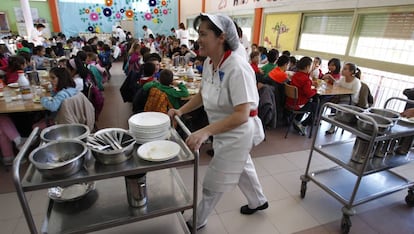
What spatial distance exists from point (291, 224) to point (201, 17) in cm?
173

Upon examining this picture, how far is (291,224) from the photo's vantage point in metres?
1.96

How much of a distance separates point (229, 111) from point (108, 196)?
89cm

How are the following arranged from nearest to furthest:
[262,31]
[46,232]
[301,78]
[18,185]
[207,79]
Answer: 1. [18,185]
2. [46,232]
3. [207,79]
4. [301,78]
5. [262,31]

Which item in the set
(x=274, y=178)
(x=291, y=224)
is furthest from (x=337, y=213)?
(x=274, y=178)

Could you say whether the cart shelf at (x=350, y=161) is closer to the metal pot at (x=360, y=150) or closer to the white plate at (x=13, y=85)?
the metal pot at (x=360, y=150)

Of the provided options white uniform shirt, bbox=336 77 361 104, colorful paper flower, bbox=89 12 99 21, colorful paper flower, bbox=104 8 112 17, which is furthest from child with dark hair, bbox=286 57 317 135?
colorful paper flower, bbox=89 12 99 21

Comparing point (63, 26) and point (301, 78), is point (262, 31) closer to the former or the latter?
Answer: point (301, 78)

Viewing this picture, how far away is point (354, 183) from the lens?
6.77 ft

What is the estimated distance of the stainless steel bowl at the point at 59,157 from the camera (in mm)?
956

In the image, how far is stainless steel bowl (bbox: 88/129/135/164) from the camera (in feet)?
3.52

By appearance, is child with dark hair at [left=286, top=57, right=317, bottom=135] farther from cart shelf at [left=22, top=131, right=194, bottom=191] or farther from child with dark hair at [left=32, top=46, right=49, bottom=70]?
child with dark hair at [left=32, top=46, right=49, bottom=70]

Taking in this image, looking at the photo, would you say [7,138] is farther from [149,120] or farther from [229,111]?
[229,111]

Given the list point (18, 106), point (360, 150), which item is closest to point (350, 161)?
point (360, 150)

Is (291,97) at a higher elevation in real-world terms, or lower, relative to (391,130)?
lower
